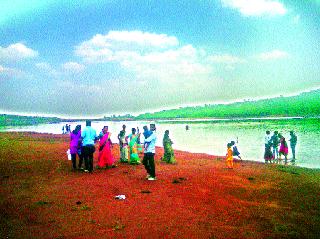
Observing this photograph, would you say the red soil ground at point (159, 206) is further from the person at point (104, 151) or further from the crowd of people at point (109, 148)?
the person at point (104, 151)

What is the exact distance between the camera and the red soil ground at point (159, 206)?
6429 millimetres

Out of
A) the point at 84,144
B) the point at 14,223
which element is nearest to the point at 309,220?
the point at 14,223

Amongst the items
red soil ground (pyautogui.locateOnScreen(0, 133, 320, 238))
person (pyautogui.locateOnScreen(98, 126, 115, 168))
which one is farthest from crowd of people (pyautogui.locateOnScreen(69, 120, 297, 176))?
red soil ground (pyautogui.locateOnScreen(0, 133, 320, 238))

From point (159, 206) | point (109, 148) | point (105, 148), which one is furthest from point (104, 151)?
point (159, 206)

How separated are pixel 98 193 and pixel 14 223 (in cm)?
311

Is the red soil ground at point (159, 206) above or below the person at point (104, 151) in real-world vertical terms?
below

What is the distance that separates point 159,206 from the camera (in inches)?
323

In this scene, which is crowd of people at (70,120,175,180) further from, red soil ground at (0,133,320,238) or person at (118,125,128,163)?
red soil ground at (0,133,320,238)

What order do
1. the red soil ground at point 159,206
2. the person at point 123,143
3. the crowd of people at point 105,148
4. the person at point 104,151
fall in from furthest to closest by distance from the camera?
the person at point 123,143, the person at point 104,151, the crowd of people at point 105,148, the red soil ground at point 159,206

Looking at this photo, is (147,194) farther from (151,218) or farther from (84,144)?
(84,144)

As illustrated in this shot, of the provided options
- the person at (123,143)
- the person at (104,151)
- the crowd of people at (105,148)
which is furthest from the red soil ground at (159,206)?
the person at (123,143)

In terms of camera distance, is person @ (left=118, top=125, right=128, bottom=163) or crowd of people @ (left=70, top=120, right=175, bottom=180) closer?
crowd of people @ (left=70, top=120, right=175, bottom=180)

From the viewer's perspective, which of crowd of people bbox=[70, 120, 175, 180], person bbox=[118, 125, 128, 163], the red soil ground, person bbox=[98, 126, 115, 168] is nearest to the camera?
the red soil ground

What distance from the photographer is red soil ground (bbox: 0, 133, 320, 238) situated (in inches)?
253
